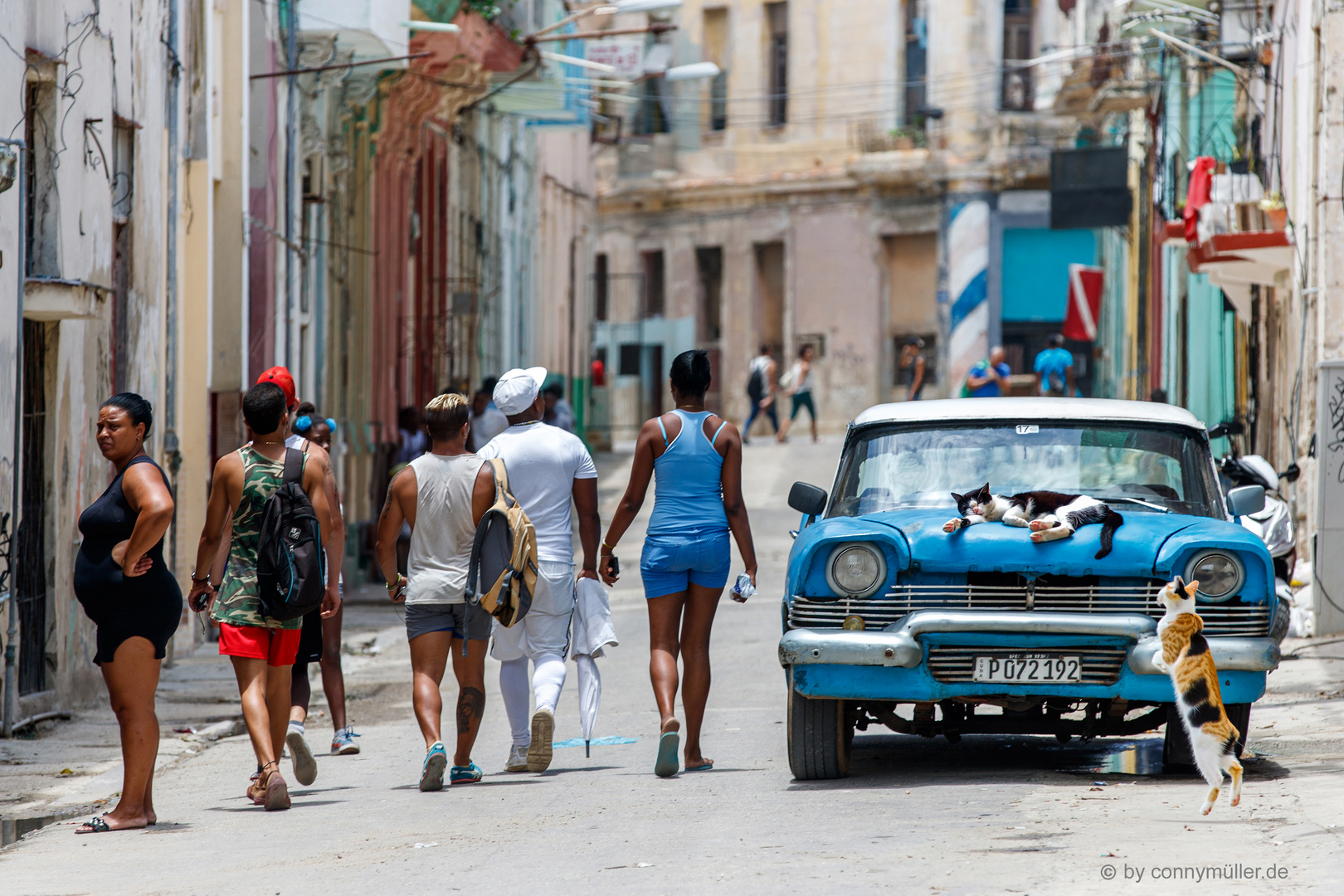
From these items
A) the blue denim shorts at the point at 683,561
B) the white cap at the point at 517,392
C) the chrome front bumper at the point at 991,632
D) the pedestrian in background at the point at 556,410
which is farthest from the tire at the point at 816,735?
the pedestrian in background at the point at 556,410

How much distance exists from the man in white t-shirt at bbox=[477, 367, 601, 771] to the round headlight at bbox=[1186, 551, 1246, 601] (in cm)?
252

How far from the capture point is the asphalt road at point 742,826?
610 cm

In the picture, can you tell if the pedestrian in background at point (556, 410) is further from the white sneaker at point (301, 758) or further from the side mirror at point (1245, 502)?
the side mirror at point (1245, 502)

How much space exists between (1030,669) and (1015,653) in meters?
0.08

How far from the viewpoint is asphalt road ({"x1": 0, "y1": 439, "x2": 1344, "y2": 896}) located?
20.0 ft

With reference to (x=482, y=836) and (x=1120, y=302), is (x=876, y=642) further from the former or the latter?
(x=1120, y=302)

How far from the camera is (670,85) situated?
4712cm

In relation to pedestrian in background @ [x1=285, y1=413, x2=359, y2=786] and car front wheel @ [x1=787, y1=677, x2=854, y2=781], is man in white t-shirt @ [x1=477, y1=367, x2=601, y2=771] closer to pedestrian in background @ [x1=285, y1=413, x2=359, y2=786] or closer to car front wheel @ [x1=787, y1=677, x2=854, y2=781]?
pedestrian in background @ [x1=285, y1=413, x2=359, y2=786]

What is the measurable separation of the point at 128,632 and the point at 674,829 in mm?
2213

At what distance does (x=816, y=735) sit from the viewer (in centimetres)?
800

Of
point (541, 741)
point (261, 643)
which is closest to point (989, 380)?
point (541, 741)

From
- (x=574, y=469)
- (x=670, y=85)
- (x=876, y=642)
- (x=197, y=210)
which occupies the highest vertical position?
(x=670, y=85)

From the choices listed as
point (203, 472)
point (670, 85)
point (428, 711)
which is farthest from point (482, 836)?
point (670, 85)

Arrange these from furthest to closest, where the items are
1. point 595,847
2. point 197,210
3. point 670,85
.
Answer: point 670,85
point 197,210
point 595,847
